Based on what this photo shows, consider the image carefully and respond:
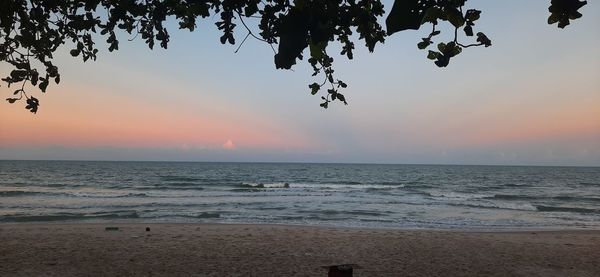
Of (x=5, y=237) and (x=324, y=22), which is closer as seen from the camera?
(x=324, y=22)

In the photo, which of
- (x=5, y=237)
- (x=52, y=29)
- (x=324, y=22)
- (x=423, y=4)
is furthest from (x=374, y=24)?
(x=5, y=237)

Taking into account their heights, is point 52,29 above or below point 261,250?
above

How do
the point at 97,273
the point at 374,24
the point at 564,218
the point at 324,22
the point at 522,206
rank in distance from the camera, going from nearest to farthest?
the point at 324,22 → the point at 374,24 → the point at 97,273 → the point at 564,218 → the point at 522,206

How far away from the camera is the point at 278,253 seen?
8.90 meters

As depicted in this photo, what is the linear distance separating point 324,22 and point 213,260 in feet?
21.7

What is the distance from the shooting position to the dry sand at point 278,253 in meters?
7.39

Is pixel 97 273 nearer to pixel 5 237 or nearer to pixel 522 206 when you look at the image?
pixel 5 237

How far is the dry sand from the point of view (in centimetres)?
739

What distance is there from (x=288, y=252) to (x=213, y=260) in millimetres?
1682

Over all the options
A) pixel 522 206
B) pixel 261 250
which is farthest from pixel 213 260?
pixel 522 206

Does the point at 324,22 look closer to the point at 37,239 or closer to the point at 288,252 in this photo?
the point at 288,252

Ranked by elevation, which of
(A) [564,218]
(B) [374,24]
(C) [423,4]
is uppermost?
(B) [374,24]

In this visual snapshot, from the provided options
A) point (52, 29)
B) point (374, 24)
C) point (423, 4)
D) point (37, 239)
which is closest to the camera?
point (423, 4)

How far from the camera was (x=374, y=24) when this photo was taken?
345 centimetres
